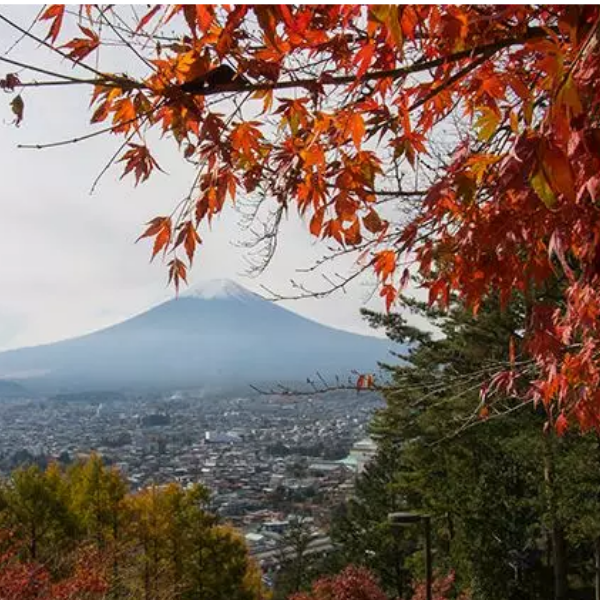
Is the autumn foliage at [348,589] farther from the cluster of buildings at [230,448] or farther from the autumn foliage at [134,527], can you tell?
the autumn foliage at [134,527]

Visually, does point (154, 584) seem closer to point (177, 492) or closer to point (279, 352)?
point (177, 492)

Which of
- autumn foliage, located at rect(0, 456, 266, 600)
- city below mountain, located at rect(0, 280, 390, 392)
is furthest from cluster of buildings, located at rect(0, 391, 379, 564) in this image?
city below mountain, located at rect(0, 280, 390, 392)

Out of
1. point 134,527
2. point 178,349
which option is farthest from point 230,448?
point 178,349

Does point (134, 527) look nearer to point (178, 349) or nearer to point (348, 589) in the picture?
point (348, 589)

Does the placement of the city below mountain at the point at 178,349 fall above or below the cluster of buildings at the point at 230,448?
above

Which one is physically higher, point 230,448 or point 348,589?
point 348,589

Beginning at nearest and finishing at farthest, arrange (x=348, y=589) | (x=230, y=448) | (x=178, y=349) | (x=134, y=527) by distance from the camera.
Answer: (x=348, y=589) → (x=134, y=527) → (x=230, y=448) → (x=178, y=349)

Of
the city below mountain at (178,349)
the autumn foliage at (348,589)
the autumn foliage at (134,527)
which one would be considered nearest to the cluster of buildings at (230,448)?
the autumn foliage at (134,527)

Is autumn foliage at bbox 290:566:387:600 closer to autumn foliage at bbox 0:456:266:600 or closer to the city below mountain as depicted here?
autumn foliage at bbox 0:456:266:600
